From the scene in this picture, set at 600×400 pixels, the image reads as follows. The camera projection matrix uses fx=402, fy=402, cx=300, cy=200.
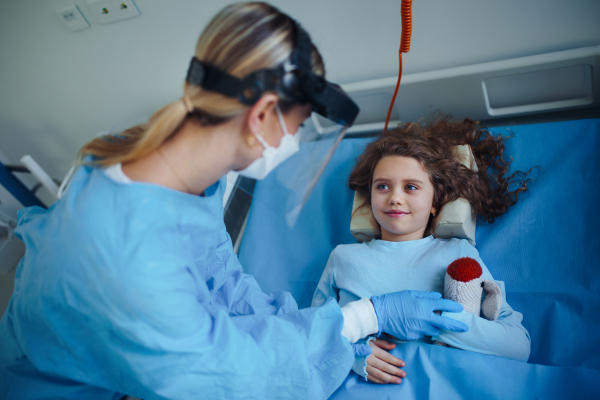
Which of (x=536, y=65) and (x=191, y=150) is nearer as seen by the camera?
(x=191, y=150)

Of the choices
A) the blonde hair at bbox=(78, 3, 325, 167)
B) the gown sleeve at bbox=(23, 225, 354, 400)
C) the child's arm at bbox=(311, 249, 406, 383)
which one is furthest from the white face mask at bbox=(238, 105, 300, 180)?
the child's arm at bbox=(311, 249, 406, 383)

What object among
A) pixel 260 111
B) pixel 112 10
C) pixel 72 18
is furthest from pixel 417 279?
pixel 72 18

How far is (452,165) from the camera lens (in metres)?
1.60

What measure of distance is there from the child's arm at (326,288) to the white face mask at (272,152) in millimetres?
716

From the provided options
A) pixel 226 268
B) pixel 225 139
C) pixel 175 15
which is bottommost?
pixel 226 268

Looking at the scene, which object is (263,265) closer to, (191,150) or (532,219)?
(191,150)

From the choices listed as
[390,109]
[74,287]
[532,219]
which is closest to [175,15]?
[390,109]

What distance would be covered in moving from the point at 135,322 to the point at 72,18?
1.77 metres

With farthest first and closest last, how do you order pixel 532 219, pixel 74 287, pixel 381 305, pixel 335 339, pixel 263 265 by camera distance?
pixel 263 265 < pixel 532 219 < pixel 381 305 < pixel 335 339 < pixel 74 287

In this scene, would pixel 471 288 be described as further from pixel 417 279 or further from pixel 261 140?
pixel 261 140

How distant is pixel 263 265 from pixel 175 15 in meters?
1.28

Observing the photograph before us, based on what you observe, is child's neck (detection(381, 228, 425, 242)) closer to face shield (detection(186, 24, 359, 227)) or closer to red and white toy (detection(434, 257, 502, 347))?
red and white toy (detection(434, 257, 502, 347))

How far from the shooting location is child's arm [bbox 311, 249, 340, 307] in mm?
1591

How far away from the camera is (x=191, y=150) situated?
987mm
